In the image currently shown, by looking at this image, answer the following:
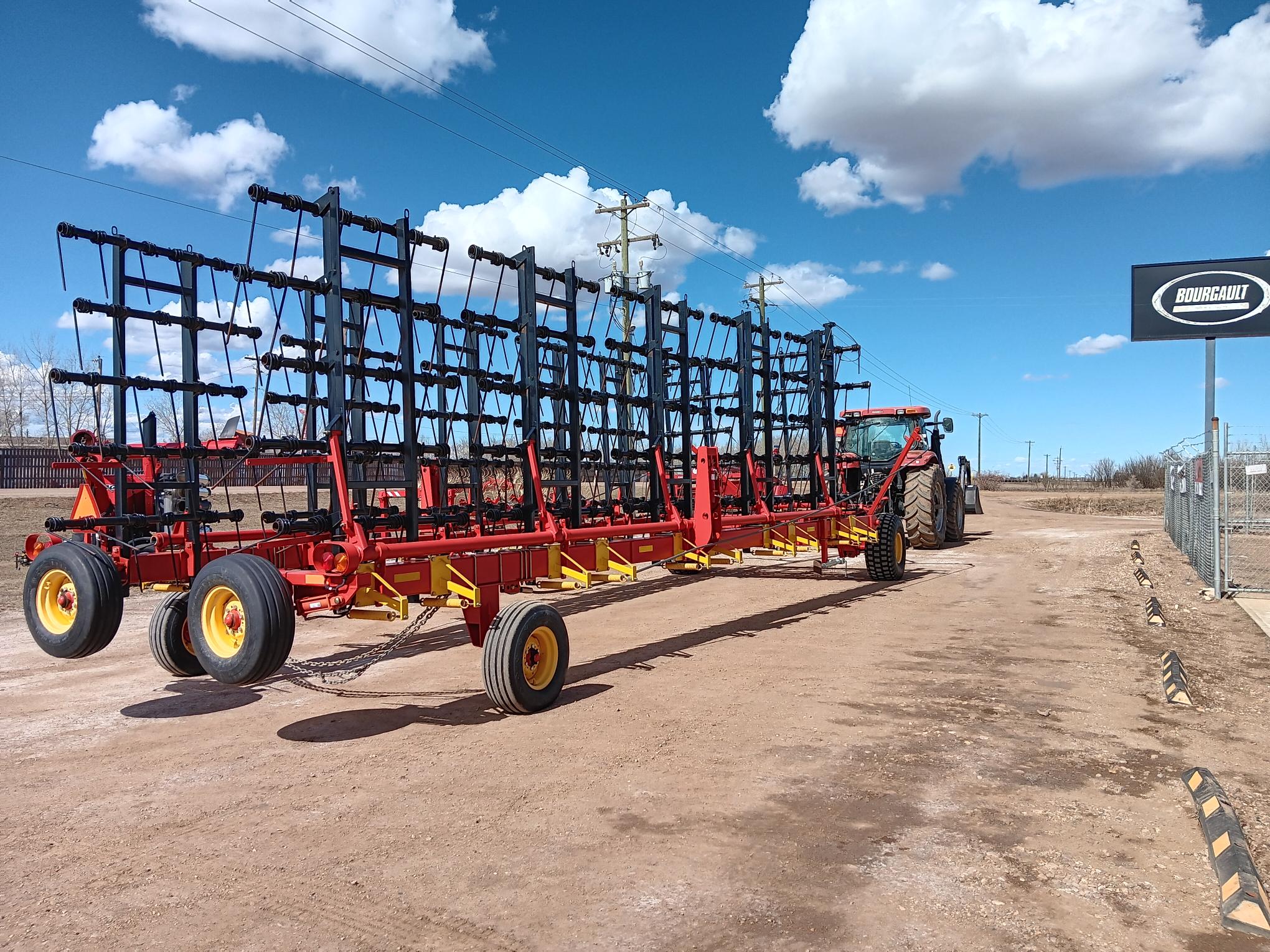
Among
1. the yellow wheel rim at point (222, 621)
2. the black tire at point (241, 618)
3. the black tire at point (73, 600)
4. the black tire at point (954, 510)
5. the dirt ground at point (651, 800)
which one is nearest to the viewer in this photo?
the dirt ground at point (651, 800)

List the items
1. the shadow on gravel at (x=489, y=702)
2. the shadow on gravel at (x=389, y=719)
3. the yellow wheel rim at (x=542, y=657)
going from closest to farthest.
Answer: the shadow on gravel at (x=389, y=719) < the shadow on gravel at (x=489, y=702) < the yellow wheel rim at (x=542, y=657)

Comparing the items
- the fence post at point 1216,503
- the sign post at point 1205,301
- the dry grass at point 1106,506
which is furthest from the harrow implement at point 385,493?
the dry grass at point 1106,506

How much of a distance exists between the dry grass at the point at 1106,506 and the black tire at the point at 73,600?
35.3 metres

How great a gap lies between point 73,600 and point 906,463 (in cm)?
1413

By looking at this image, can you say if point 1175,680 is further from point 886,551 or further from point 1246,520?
point 1246,520

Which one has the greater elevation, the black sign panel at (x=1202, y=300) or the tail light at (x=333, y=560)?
the black sign panel at (x=1202, y=300)

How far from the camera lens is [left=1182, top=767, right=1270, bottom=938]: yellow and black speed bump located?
322cm

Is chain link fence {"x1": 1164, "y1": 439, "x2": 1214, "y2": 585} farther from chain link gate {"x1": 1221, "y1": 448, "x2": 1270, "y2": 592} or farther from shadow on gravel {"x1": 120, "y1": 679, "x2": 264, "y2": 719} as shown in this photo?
shadow on gravel {"x1": 120, "y1": 679, "x2": 264, "y2": 719}

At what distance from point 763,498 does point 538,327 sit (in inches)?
173

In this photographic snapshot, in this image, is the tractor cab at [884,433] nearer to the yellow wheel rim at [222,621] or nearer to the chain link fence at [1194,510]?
the chain link fence at [1194,510]

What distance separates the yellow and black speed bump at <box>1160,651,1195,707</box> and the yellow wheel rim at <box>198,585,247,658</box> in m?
6.51

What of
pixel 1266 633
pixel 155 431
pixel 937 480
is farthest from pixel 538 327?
pixel 937 480

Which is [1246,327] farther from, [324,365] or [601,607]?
[324,365]

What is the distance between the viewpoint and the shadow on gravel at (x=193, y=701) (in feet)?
21.5
